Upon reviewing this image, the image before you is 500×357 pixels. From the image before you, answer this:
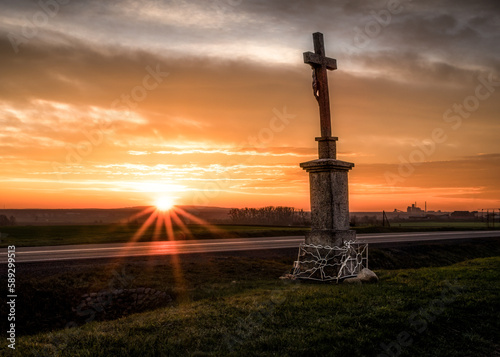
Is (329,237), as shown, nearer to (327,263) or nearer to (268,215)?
(327,263)

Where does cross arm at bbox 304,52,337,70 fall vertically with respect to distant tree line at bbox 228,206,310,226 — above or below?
above

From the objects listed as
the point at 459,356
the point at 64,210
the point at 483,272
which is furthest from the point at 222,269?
the point at 64,210

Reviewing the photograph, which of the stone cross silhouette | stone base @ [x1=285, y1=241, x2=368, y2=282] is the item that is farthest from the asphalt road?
the stone cross silhouette

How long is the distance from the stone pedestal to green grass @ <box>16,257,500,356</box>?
5.73ft

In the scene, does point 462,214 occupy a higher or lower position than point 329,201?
lower

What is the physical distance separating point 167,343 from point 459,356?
3.74 metres

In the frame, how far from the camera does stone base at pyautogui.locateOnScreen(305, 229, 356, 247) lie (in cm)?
1060

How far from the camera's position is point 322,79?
37.9 feet

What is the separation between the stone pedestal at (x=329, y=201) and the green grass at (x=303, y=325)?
5.73 feet

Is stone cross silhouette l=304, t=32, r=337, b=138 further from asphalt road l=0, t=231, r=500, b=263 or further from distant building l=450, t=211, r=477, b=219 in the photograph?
distant building l=450, t=211, r=477, b=219

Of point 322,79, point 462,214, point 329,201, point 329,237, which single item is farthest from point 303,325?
point 462,214

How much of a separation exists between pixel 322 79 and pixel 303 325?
7028mm

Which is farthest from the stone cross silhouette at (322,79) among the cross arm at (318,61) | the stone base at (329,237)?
the stone base at (329,237)

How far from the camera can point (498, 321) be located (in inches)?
281
